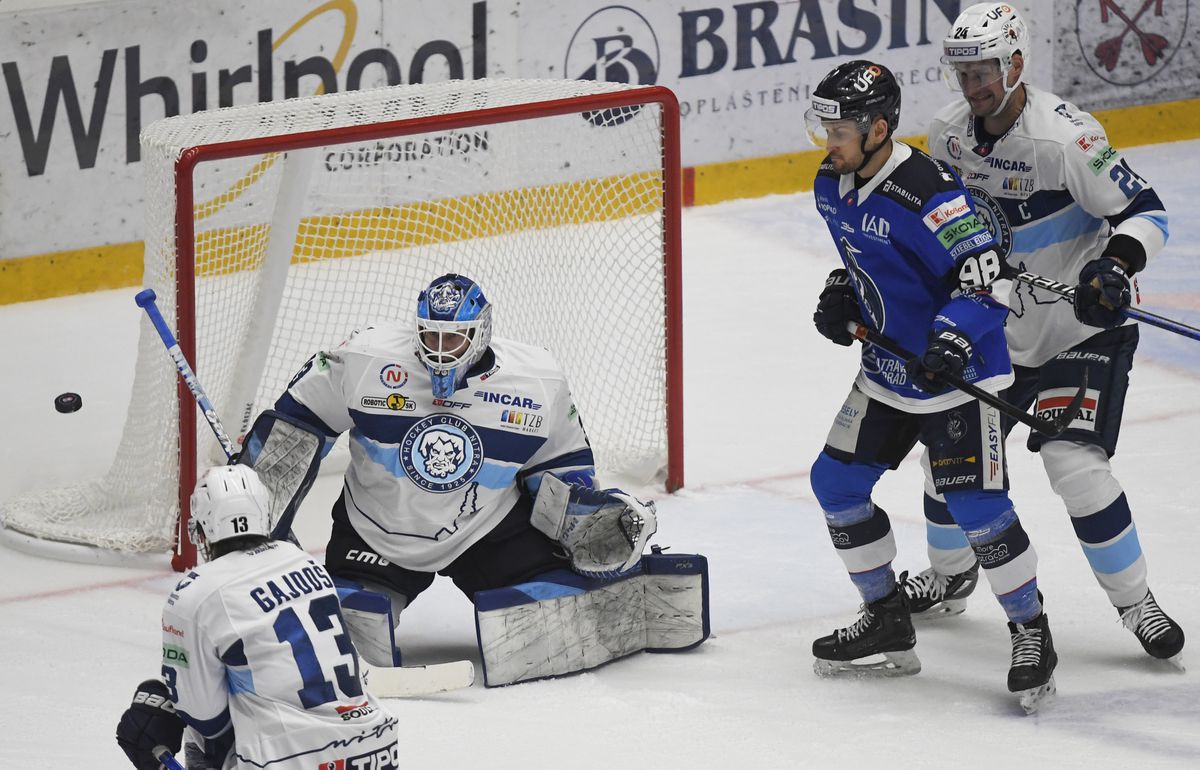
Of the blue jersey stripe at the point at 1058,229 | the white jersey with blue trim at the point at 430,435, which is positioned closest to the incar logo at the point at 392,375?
the white jersey with blue trim at the point at 430,435

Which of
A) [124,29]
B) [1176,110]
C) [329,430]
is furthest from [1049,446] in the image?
[1176,110]

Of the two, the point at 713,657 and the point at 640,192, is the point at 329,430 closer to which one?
the point at 713,657

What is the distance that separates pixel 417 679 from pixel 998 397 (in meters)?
1.44

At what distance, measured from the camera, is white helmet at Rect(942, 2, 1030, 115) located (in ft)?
15.5

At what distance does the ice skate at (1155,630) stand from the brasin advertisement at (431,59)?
463 cm

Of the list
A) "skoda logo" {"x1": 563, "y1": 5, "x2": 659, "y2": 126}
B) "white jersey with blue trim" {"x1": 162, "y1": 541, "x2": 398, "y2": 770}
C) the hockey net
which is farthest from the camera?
"skoda logo" {"x1": 563, "y1": 5, "x2": 659, "y2": 126}

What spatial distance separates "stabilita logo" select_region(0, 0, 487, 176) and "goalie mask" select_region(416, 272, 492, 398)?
340cm

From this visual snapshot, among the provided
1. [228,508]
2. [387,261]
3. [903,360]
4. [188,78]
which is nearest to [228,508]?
[228,508]

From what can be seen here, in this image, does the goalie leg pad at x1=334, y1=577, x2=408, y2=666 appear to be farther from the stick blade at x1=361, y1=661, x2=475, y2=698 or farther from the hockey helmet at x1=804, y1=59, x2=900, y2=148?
the hockey helmet at x1=804, y1=59, x2=900, y2=148

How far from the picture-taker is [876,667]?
4.87m

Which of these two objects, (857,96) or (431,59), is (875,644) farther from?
(431,59)

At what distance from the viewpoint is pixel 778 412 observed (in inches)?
279

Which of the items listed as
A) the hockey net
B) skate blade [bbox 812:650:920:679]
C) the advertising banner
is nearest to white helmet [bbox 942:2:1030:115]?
skate blade [bbox 812:650:920:679]

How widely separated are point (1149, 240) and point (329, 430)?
1.97 meters
